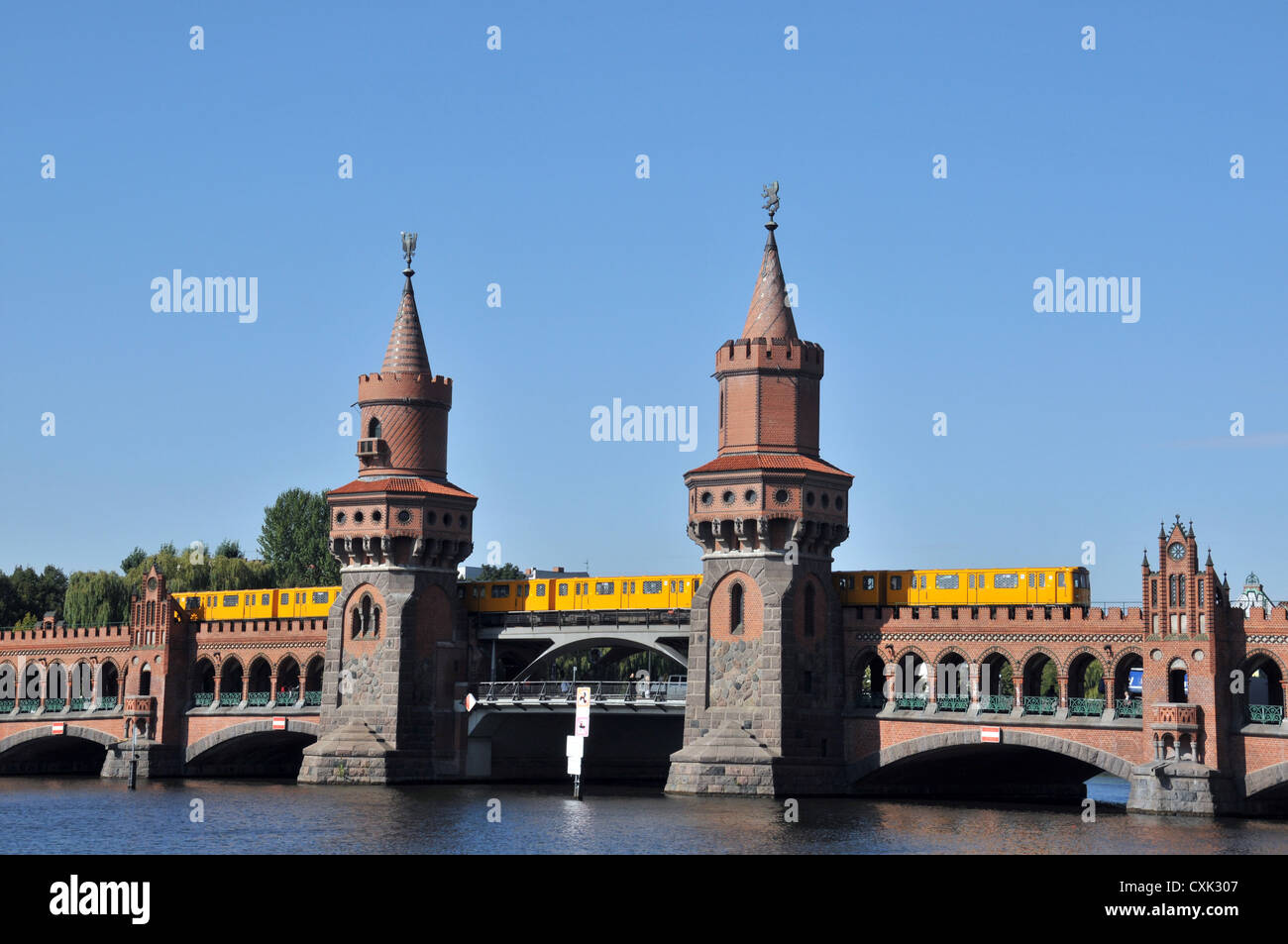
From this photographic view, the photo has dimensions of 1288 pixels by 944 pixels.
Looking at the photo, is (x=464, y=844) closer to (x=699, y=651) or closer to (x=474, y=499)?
(x=699, y=651)

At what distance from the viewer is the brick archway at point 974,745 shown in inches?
3056

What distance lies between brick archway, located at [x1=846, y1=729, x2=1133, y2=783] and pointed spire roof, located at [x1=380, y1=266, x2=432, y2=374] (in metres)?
31.3

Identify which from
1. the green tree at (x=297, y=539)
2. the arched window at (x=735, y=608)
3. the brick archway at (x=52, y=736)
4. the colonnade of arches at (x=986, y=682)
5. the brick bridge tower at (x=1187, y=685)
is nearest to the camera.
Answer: the brick bridge tower at (x=1187, y=685)

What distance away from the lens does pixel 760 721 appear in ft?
272

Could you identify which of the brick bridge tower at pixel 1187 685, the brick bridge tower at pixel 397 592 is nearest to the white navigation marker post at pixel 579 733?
the brick bridge tower at pixel 397 592

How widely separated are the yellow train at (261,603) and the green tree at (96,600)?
25.3m

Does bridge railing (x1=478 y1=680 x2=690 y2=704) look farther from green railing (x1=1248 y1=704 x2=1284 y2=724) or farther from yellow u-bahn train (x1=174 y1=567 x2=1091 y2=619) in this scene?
green railing (x1=1248 y1=704 x2=1284 y2=724)

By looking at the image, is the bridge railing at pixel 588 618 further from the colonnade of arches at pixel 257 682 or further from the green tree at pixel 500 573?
the green tree at pixel 500 573

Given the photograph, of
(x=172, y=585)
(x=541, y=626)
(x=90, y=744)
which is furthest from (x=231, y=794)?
(x=172, y=585)

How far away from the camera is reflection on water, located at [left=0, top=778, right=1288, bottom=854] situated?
205ft

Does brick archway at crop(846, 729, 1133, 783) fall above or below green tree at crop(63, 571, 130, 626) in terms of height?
below

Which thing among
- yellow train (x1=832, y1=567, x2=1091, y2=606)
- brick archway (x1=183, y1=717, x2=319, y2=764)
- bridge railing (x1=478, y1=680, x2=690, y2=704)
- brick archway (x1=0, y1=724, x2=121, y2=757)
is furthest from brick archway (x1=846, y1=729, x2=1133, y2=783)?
brick archway (x1=0, y1=724, x2=121, y2=757)

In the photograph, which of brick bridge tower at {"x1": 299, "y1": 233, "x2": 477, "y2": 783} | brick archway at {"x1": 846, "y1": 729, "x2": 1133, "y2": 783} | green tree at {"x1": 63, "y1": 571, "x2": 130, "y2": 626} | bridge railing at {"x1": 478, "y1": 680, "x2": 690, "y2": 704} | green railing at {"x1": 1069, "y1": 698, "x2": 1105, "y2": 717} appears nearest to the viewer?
brick archway at {"x1": 846, "y1": 729, "x2": 1133, "y2": 783}

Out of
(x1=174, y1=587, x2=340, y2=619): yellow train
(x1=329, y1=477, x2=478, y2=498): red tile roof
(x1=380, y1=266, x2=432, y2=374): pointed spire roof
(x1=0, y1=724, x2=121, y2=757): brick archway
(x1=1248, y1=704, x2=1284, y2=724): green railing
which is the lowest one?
(x1=0, y1=724, x2=121, y2=757): brick archway
